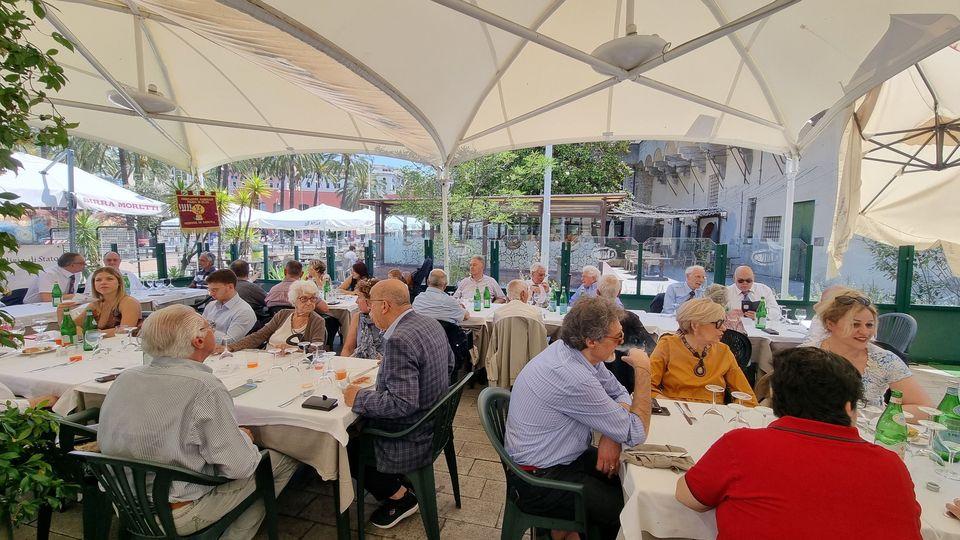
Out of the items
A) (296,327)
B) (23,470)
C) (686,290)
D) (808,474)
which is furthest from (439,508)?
(686,290)

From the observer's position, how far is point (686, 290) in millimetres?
5918

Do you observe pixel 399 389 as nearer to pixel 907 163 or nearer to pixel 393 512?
pixel 393 512

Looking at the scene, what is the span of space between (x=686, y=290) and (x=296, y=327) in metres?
4.92

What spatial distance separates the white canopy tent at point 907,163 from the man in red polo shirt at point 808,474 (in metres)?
4.66

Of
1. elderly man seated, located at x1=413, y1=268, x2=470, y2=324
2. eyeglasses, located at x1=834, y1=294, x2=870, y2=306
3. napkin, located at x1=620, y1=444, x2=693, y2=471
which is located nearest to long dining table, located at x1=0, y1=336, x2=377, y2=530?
elderly man seated, located at x1=413, y1=268, x2=470, y2=324

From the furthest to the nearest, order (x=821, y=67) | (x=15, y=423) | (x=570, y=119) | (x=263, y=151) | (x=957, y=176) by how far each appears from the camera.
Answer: (x=263, y=151) < (x=570, y=119) < (x=957, y=176) < (x=821, y=67) < (x=15, y=423)

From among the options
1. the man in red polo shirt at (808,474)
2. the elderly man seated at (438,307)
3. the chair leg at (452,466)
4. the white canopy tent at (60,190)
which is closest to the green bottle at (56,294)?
the white canopy tent at (60,190)

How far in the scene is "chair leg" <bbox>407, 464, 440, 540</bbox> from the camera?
2463mm

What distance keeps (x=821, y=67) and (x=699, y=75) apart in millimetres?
1239

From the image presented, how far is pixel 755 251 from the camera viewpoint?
28.9 feet

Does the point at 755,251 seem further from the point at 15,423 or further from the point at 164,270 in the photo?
the point at 164,270

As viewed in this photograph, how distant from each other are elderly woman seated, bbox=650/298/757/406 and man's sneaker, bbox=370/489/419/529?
5.85 feet

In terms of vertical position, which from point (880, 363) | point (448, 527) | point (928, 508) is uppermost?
point (880, 363)

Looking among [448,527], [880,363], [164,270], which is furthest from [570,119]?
[164,270]
